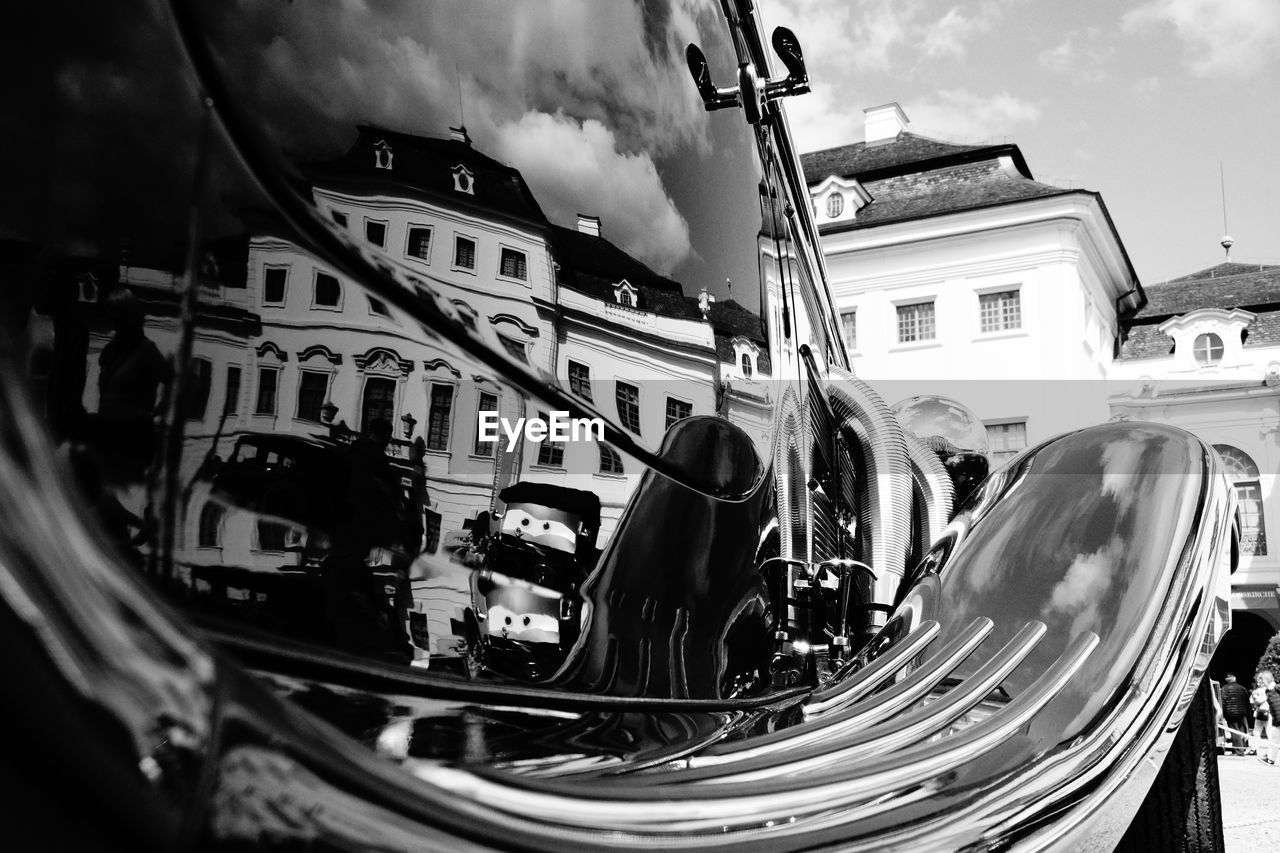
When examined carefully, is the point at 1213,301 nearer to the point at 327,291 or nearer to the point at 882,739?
the point at 882,739

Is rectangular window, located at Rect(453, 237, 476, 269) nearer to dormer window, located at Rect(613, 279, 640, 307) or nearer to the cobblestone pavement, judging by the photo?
dormer window, located at Rect(613, 279, 640, 307)

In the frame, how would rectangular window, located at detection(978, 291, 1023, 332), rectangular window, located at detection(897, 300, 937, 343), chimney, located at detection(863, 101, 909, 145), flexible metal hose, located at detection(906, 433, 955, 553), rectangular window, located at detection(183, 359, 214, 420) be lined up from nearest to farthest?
rectangular window, located at detection(183, 359, 214, 420)
flexible metal hose, located at detection(906, 433, 955, 553)
rectangular window, located at detection(978, 291, 1023, 332)
rectangular window, located at detection(897, 300, 937, 343)
chimney, located at detection(863, 101, 909, 145)

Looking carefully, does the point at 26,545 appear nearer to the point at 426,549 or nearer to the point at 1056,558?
the point at 426,549

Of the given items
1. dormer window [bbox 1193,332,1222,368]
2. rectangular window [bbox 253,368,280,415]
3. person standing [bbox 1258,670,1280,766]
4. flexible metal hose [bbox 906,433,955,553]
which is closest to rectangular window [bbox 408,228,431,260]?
rectangular window [bbox 253,368,280,415]

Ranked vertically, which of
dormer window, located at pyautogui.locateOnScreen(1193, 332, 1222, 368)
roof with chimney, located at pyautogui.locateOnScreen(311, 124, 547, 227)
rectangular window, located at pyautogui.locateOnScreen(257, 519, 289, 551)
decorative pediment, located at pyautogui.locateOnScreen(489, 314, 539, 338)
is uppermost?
dormer window, located at pyautogui.locateOnScreen(1193, 332, 1222, 368)

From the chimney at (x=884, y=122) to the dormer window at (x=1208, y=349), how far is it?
29.9ft

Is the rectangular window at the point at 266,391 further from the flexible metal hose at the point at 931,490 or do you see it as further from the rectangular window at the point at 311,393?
the flexible metal hose at the point at 931,490

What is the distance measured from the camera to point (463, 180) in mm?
654

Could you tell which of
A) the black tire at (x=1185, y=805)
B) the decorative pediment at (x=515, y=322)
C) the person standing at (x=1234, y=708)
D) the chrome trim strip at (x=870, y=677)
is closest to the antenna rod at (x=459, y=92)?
the decorative pediment at (x=515, y=322)

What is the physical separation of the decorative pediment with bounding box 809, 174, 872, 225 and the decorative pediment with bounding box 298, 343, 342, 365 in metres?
24.9

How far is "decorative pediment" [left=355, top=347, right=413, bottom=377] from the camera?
22.9 inches

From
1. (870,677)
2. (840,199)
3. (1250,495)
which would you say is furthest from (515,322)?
(1250,495)

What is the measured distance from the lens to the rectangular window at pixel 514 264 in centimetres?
68

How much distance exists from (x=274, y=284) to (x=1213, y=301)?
3095 centimetres
